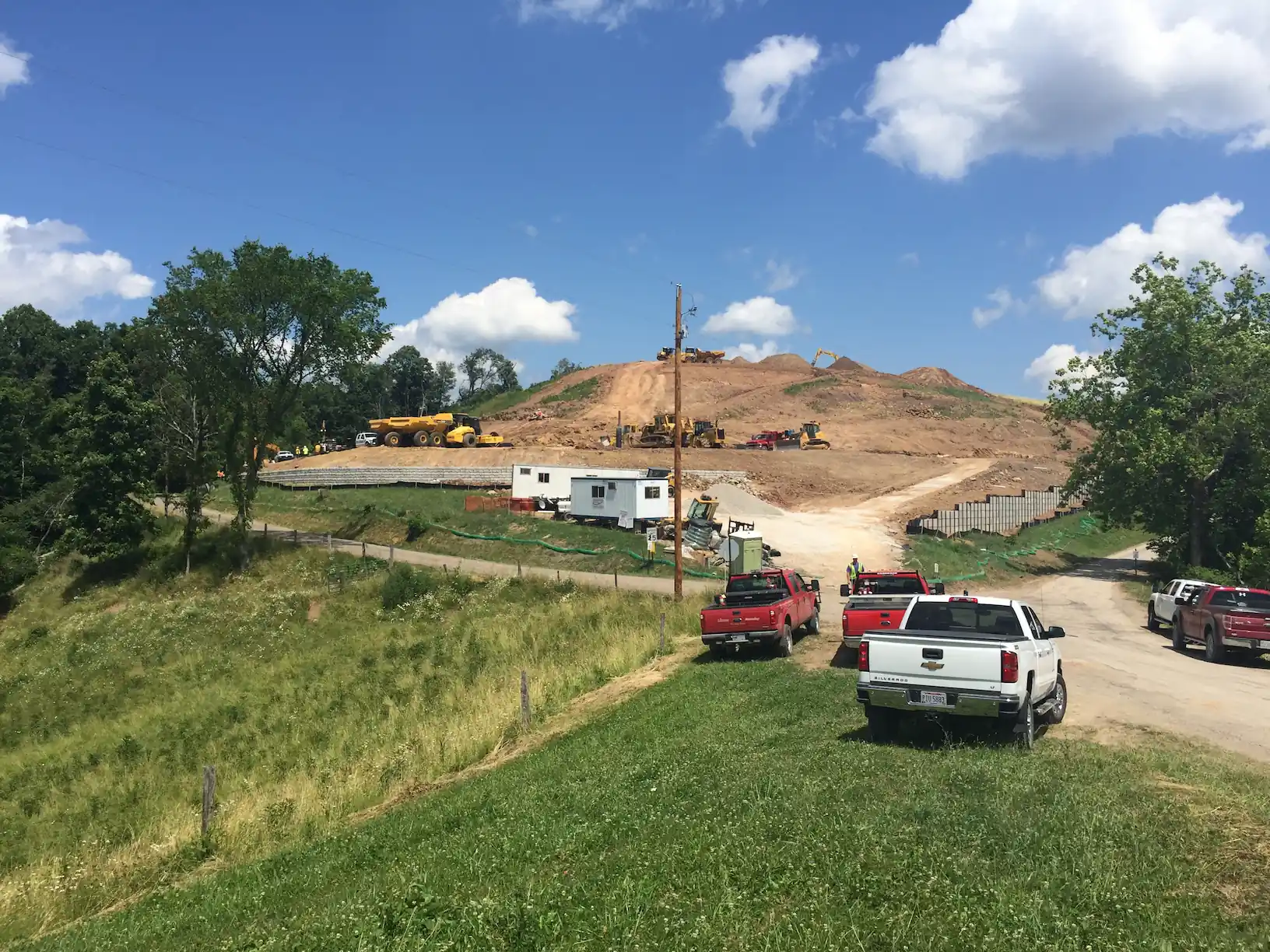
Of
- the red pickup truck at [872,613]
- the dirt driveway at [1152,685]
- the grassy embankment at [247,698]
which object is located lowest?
the grassy embankment at [247,698]

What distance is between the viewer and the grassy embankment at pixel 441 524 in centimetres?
3847

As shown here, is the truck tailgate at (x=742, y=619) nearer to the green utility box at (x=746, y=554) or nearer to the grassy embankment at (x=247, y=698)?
the grassy embankment at (x=247, y=698)

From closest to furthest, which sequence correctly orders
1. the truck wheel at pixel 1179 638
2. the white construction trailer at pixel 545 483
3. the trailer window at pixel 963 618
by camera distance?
the trailer window at pixel 963 618 < the truck wheel at pixel 1179 638 < the white construction trailer at pixel 545 483

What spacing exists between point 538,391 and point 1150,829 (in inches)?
4196

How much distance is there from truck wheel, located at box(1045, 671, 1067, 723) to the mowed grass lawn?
1.30 m

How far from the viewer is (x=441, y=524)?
1827 inches

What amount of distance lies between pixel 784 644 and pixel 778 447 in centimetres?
5415

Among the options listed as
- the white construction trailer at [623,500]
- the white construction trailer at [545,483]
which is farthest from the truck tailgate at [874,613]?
the white construction trailer at [545,483]

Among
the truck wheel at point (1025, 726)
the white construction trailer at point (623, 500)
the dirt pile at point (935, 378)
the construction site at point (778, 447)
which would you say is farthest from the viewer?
the dirt pile at point (935, 378)

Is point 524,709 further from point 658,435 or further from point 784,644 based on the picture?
point 658,435

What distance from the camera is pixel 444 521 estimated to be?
153 feet

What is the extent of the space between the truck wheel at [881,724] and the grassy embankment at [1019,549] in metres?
25.4

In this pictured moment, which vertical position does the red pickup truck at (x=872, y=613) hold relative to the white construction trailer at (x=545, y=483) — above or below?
below

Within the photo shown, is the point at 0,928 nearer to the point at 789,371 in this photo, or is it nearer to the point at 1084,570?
the point at 1084,570
